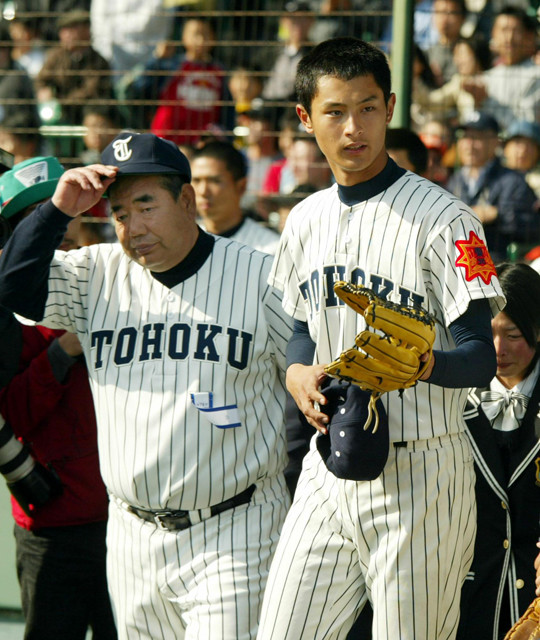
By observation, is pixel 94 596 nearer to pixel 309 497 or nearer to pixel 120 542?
pixel 120 542

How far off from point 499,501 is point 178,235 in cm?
131

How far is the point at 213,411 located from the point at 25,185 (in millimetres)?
1252

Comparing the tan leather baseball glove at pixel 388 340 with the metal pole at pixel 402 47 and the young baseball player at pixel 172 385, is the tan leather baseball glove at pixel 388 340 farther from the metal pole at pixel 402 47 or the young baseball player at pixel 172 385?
the metal pole at pixel 402 47

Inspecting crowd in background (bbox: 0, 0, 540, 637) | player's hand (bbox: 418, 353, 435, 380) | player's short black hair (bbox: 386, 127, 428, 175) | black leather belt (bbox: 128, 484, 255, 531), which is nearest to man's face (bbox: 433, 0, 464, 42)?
crowd in background (bbox: 0, 0, 540, 637)

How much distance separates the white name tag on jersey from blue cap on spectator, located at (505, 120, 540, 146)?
350cm

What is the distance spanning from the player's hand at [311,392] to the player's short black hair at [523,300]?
3.01ft

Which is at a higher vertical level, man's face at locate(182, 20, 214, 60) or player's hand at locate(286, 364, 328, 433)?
man's face at locate(182, 20, 214, 60)

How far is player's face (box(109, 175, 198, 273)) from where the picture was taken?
3176 mm

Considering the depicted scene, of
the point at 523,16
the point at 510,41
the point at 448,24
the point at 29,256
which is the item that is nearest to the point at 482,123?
the point at 510,41

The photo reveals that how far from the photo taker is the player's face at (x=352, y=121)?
2.63 metres

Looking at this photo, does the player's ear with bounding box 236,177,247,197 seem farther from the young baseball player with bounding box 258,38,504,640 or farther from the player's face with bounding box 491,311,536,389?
the young baseball player with bounding box 258,38,504,640

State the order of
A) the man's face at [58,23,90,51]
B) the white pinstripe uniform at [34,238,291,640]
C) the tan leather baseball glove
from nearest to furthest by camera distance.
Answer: the tan leather baseball glove, the white pinstripe uniform at [34,238,291,640], the man's face at [58,23,90,51]

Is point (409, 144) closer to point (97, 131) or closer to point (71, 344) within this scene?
point (71, 344)

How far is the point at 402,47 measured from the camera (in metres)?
4.44
